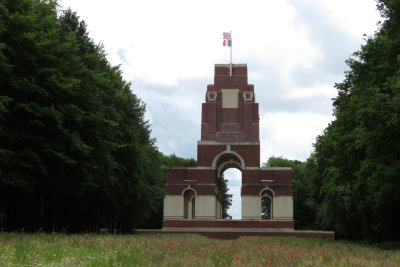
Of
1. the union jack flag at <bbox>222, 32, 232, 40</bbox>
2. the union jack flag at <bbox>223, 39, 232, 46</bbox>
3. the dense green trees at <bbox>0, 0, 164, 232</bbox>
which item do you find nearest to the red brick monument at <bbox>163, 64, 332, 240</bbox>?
the union jack flag at <bbox>223, 39, 232, 46</bbox>

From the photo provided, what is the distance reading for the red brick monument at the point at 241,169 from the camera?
44.1 meters

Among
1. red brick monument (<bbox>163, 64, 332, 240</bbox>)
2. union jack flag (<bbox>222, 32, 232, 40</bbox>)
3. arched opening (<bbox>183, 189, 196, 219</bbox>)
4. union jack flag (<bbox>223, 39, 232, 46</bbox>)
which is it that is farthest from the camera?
union jack flag (<bbox>222, 32, 232, 40</bbox>)

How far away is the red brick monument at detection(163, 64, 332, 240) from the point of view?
44062 millimetres

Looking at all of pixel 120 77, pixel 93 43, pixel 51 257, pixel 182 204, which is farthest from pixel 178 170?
pixel 51 257

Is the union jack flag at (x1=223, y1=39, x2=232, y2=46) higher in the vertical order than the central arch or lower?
higher

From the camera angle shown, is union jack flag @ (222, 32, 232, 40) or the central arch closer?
the central arch

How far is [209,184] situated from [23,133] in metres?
27.8

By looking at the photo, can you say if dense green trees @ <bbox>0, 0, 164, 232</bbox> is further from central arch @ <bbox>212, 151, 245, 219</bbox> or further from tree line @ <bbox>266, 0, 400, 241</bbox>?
central arch @ <bbox>212, 151, 245, 219</bbox>

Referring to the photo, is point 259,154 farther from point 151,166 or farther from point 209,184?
point 151,166

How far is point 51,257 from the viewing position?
9.06m

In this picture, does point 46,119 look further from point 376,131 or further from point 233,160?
point 233,160

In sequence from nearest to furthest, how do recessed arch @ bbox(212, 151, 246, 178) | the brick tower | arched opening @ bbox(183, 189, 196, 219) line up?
the brick tower
recessed arch @ bbox(212, 151, 246, 178)
arched opening @ bbox(183, 189, 196, 219)

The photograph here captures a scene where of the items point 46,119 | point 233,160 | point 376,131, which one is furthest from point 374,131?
point 233,160

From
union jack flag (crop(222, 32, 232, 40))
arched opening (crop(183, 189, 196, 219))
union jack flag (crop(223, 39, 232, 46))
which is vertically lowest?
arched opening (crop(183, 189, 196, 219))
